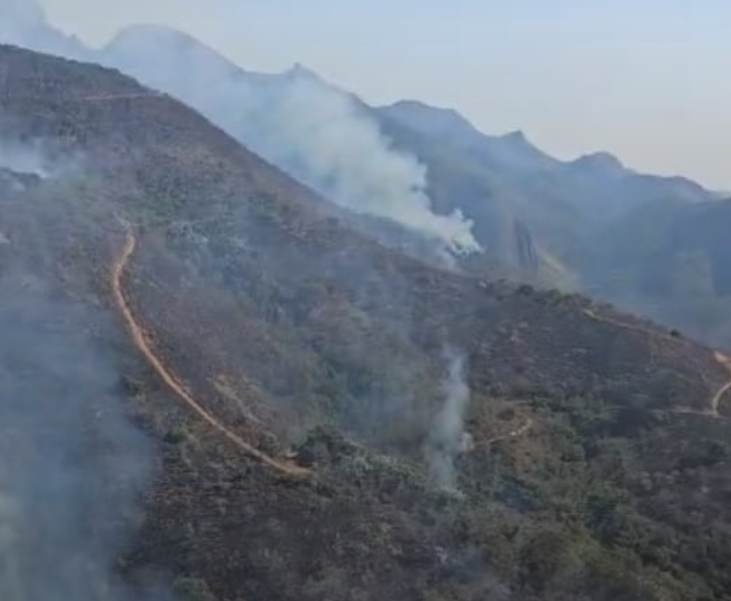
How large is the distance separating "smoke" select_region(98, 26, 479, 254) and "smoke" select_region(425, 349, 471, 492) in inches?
1698

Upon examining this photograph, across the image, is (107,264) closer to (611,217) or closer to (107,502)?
(107,502)

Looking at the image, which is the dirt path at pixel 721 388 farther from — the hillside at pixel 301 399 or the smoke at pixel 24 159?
Result: the smoke at pixel 24 159

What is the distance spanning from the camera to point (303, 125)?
116062 mm

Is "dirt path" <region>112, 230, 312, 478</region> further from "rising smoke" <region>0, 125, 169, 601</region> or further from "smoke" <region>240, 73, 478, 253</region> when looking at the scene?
"smoke" <region>240, 73, 478, 253</region>

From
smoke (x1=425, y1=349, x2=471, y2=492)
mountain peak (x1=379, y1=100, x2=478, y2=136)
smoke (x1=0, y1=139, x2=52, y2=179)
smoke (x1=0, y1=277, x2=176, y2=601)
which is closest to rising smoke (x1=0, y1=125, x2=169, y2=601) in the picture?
smoke (x1=0, y1=277, x2=176, y2=601)

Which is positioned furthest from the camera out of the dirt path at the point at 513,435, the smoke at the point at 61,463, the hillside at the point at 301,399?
the dirt path at the point at 513,435

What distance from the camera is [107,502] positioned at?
2761 centimetres

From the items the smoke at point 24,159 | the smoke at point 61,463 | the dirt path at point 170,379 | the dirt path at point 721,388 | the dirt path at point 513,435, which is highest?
the dirt path at point 721,388

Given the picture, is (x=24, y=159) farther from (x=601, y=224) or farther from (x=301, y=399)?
(x=601, y=224)

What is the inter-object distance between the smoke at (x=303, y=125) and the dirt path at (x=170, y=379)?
153 ft

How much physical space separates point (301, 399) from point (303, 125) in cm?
7901

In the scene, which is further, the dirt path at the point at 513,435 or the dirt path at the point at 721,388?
A: the dirt path at the point at 721,388

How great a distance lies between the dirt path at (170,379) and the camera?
96.9 ft

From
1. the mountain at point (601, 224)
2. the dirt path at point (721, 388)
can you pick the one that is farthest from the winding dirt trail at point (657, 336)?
the mountain at point (601, 224)
